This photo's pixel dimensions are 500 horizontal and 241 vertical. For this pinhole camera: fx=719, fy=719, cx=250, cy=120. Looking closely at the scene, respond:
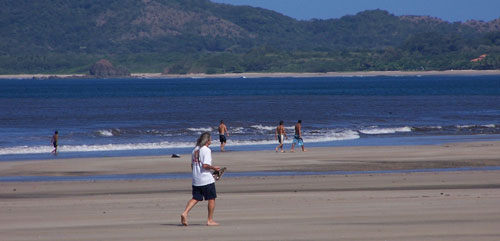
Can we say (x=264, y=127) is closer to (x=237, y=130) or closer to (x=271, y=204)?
(x=237, y=130)

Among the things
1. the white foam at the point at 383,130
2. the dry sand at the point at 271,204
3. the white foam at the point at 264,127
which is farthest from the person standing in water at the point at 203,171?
the white foam at the point at 264,127

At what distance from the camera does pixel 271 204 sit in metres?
14.2

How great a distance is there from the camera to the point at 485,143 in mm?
29219

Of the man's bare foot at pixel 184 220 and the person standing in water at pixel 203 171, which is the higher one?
the person standing in water at pixel 203 171

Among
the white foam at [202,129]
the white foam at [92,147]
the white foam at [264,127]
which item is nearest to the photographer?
the white foam at [92,147]

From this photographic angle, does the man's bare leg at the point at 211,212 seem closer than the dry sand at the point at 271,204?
No

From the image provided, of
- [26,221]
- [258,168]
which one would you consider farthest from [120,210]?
[258,168]

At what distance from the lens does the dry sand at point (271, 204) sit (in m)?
11.2

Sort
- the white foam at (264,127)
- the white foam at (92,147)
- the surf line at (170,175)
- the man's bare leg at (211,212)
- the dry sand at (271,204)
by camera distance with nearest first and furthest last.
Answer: the dry sand at (271,204), the man's bare leg at (211,212), the surf line at (170,175), the white foam at (92,147), the white foam at (264,127)

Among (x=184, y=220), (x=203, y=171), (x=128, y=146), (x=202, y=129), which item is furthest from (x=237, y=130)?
(x=203, y=171)

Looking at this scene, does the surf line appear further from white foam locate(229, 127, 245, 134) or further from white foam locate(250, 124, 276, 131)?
white foam locate(250, 124, 276, 131)

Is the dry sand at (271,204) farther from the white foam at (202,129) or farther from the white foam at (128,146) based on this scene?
the white foam at (202,129)

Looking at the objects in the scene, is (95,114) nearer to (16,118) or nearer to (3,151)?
(16,118)

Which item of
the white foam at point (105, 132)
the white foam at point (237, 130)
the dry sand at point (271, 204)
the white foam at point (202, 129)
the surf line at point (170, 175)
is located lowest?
the white foam at point (237, 130)
